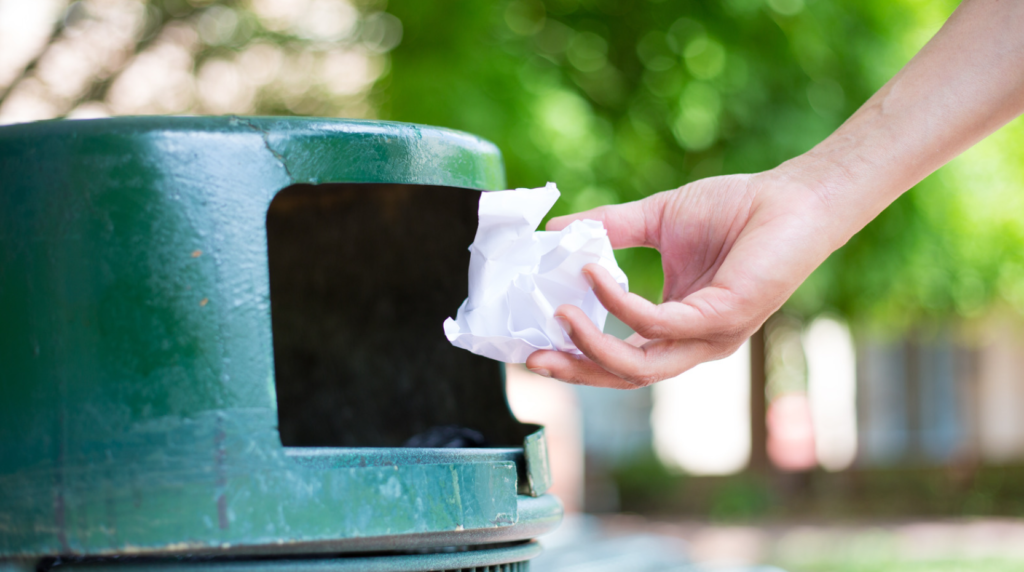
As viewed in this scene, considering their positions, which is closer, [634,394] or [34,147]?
[34,147]

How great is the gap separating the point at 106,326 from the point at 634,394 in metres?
13.7

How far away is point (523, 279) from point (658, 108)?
5.22 meters

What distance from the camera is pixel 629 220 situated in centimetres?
167

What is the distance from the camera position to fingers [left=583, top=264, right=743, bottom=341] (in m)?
1.35

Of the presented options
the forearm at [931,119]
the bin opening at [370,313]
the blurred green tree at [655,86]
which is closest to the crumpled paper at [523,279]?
the forearm at [931,119]

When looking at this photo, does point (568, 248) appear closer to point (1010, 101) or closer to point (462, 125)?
point (1010, 101)

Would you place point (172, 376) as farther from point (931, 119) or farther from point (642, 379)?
point (931, 119)

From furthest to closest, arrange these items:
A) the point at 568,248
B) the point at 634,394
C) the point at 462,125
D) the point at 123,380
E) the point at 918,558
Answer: the point at 634,394, the point at 918,558, the point at 462,125, the point at 568,248, the point at 123,380

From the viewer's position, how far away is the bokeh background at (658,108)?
18.5 ft

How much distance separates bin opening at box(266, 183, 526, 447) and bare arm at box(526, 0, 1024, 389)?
643mm

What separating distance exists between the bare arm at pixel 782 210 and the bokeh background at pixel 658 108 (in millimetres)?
3501

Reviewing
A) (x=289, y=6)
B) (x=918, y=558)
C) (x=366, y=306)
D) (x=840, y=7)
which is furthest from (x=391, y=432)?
(x=918, y=558)

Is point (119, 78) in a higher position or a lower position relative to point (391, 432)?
higher

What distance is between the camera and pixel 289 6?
7.47 meters
